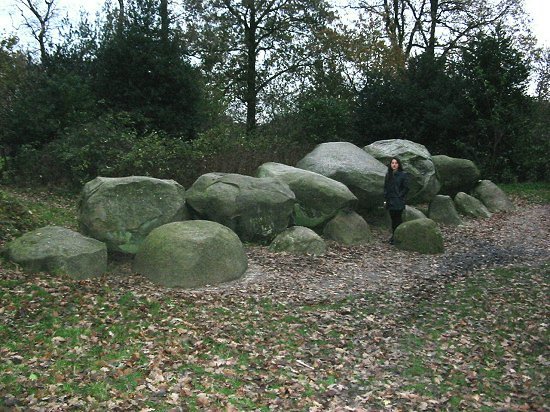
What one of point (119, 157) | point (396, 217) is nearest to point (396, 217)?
point (396, 217)

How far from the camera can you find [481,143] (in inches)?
897

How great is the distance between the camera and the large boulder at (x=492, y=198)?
59.6 feet

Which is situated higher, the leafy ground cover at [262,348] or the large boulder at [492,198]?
the large boulder at [492,198]

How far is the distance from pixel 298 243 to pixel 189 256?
10.1ft

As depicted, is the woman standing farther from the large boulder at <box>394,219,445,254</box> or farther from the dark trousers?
the large boulder at <box>394,219,445,254</box>

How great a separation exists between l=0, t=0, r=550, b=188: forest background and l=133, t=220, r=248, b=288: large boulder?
5.92 metres

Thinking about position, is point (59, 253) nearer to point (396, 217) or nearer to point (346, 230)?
point (346, 230)

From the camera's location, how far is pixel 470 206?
17312 millimetres

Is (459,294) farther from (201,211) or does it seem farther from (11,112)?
(11,112)

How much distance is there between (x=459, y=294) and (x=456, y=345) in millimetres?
2203

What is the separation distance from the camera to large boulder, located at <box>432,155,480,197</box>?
60.2 feet

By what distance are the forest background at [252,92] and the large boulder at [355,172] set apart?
231 cm

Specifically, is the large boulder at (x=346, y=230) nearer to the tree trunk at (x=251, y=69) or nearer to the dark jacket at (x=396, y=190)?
the dark jacket at (x=396, y=190)

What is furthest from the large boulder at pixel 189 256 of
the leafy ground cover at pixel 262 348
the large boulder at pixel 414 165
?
the large boulder at pixel 414 165
